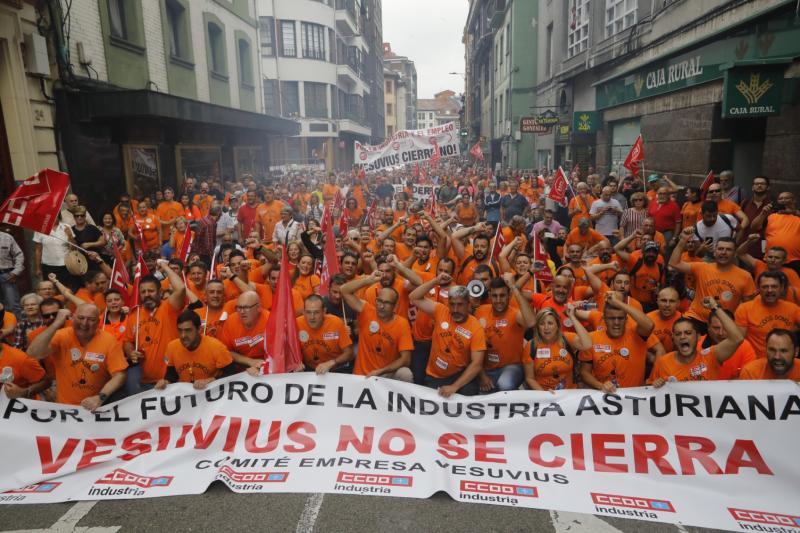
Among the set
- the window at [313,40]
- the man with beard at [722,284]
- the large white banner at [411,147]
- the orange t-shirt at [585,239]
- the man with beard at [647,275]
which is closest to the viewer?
the man with beard at [722,284]

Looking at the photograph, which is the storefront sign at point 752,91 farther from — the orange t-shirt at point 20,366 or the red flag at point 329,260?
the orange t-shirt at point 20,366

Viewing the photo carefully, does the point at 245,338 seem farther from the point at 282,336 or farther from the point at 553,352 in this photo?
the point at 553,352

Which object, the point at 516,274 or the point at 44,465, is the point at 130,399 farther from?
the point at 516,274

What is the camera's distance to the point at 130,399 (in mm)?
4957

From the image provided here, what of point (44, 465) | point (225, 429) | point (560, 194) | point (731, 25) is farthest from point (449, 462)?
point (731, 25)

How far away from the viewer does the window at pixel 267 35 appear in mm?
37344

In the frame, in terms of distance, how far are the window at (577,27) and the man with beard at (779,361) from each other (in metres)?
18.0

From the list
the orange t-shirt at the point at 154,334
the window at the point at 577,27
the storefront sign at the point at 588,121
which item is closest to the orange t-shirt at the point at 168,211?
the orange t-shirt at the point at 154,334

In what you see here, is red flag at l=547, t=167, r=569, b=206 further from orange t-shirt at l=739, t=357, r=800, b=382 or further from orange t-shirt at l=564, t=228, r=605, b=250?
orange t-shirt at l=739, t=357, r=800, b=382

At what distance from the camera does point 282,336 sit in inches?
209

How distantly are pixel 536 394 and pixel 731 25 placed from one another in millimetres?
9418

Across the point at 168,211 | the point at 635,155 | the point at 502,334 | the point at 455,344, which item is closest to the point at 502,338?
the point at 502,334

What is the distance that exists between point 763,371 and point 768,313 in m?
1.16

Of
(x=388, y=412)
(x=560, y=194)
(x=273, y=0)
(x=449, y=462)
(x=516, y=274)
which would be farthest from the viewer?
(x=273, y=0)
